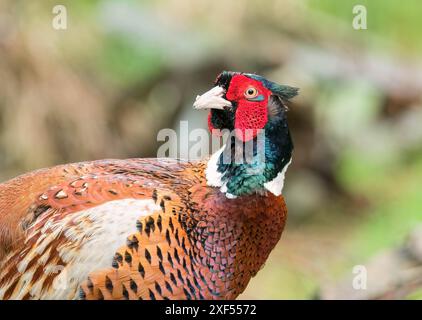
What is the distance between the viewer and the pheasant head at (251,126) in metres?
3.30

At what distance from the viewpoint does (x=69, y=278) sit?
3139mm

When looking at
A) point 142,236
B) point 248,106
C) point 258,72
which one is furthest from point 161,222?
point 258,72

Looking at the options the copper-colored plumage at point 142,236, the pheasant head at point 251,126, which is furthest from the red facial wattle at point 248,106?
the copper-colored plumage at point 142,236

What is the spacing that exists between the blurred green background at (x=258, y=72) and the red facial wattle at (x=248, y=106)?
351cm

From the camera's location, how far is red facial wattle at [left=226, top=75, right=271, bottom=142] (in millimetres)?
3293

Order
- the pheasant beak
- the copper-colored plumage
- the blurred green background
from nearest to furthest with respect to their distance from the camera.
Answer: the copper-colored plumage
the pheasant beak
the blurred green background

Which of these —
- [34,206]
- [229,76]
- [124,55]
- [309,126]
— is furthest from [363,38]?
[34,206]

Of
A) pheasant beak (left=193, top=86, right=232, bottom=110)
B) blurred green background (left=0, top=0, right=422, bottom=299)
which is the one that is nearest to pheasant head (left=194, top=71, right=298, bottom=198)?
pheasant beak (left=193, top=86, right=232, bottom=110)

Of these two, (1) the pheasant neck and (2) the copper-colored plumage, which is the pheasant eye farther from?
(2) the copper-colored plumage

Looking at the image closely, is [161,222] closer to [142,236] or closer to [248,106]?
[142,236]

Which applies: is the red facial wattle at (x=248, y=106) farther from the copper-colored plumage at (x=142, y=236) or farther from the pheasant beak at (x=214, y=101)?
the copper-colored plumage at (x=142, y=236)

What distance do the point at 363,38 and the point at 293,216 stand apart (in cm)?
206

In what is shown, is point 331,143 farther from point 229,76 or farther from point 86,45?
point 229,76

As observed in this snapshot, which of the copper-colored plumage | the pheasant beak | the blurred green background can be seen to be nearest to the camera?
the copper-colored plumage
